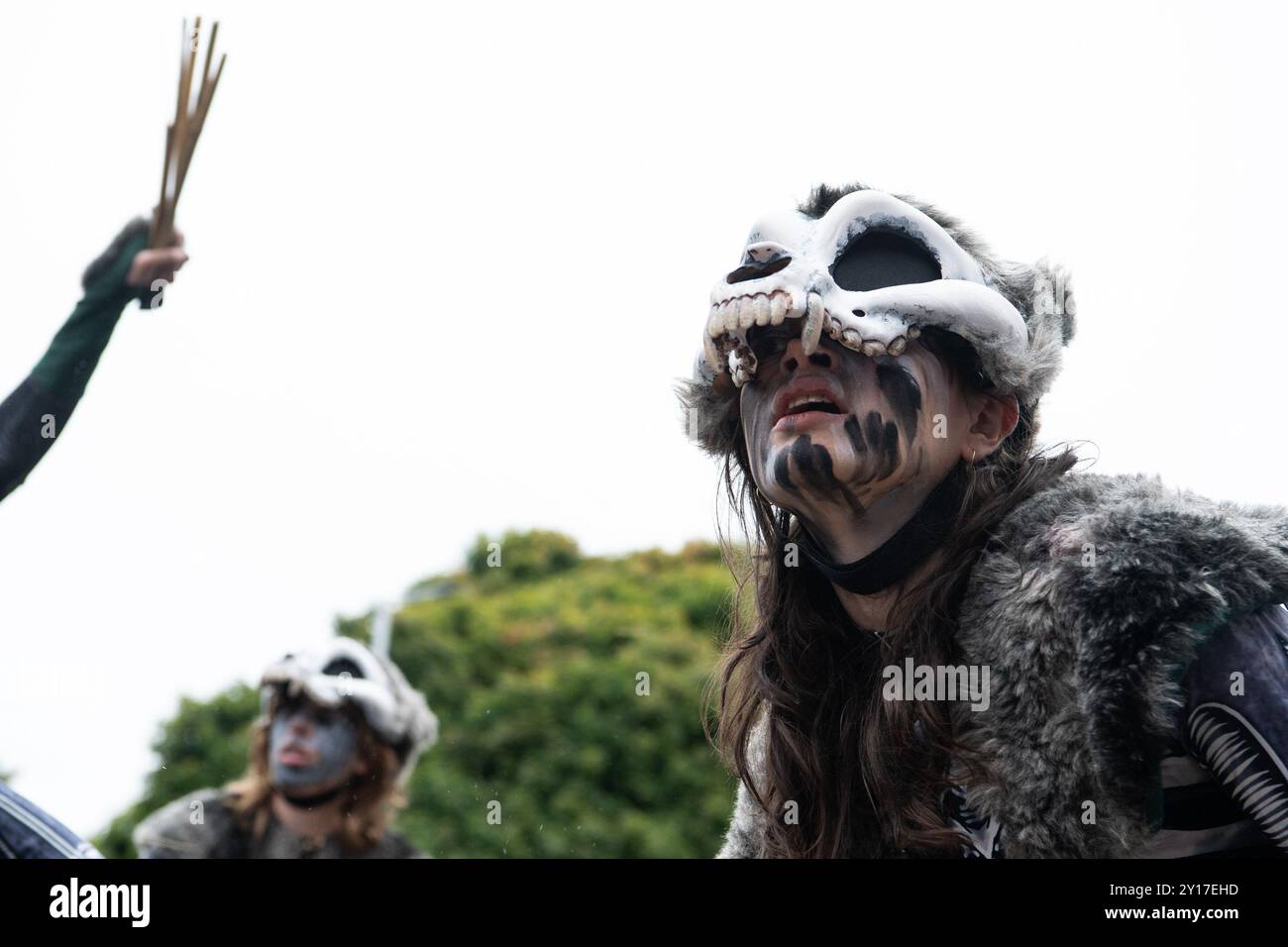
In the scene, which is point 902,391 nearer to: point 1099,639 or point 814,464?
point 814,464

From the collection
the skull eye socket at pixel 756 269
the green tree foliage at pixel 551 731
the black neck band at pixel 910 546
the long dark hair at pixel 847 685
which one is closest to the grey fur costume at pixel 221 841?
the green tree foliage at pixel 551 731

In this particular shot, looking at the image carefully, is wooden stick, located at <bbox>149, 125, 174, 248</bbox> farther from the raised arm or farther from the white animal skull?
the white animal skull

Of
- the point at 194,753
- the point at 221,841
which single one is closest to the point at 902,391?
the point at 221,841

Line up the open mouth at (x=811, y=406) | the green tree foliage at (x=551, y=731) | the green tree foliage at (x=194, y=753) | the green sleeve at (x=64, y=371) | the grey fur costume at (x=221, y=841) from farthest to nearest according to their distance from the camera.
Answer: the green tree foliage at (x=194, y=753) → the green tree foliage at (x=551, y=731) → the grey fur costume at (x=221, y=841) → the open mouth at (x=811, y=406) → the green sleeve at (x=64, y=371)

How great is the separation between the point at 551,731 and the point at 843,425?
6721 mm

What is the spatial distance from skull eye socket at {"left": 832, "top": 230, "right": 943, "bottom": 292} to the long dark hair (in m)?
0.14

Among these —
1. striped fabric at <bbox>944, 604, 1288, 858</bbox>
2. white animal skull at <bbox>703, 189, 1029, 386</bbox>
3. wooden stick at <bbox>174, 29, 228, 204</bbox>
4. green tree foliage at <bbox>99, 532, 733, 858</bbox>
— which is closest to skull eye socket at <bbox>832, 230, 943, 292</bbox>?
white animal skull at <bbox>703, 189, 1029, 386</bbox>

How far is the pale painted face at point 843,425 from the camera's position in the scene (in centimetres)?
340

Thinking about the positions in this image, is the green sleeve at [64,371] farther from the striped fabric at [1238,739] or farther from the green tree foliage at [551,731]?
the green tree foliage at [551,731]

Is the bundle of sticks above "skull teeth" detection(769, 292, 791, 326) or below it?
above

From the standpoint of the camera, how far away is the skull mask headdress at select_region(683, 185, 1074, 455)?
133 inches

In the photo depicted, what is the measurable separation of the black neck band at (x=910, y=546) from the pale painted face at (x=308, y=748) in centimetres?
358
